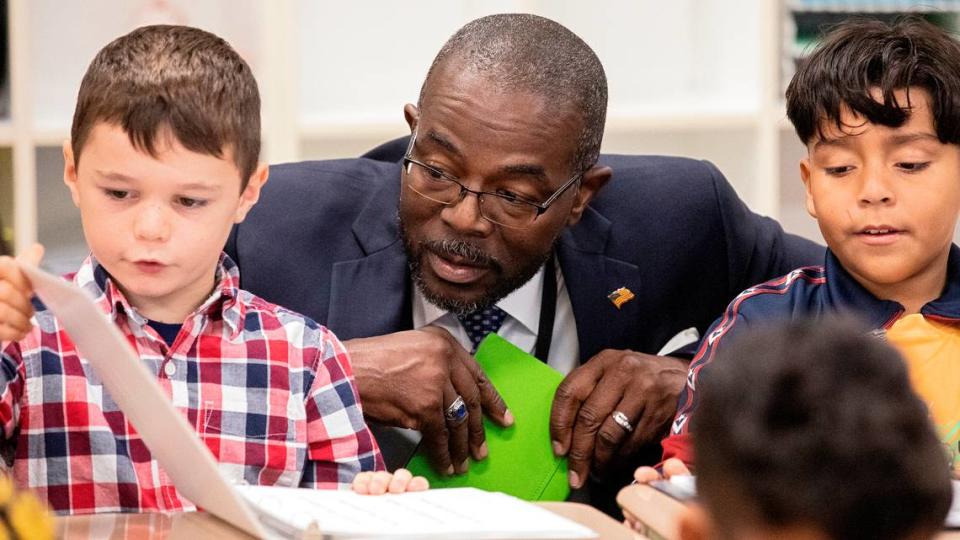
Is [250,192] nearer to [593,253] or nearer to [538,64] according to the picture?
[538,64]

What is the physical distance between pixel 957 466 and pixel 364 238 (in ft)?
2.90

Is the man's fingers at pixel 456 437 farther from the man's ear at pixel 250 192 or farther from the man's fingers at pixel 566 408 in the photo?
the man's ear at pixel 250 192

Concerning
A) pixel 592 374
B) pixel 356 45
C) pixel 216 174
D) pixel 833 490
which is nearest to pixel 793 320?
pixel 833 490

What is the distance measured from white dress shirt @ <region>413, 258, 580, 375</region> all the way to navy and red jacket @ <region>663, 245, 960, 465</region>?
1.06 feet

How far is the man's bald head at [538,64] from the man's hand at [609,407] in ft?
0.95

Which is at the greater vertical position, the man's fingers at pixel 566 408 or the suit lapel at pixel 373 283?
the suit lapel at pixel 373 283

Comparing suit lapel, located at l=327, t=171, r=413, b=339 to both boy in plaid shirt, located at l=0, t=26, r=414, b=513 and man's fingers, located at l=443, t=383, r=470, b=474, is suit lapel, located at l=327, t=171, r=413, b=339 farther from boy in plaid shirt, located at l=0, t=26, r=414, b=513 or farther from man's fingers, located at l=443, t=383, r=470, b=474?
boy in plaid shirt, located at l=0, t=26, r=414, b=513

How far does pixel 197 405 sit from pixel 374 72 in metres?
1.92

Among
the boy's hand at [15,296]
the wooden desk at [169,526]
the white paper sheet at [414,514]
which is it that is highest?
the boy's hand at [15,296]

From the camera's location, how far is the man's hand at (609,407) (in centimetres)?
164

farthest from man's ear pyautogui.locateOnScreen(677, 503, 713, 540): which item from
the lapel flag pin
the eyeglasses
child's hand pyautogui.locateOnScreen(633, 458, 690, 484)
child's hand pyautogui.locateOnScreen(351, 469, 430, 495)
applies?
the lapel flag pin

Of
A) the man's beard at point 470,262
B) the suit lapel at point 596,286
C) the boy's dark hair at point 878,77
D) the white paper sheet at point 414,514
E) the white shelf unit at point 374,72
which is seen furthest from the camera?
the white shelf unit at point 374,72

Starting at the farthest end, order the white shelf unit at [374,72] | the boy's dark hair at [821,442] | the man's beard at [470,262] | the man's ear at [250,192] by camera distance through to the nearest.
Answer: the white shelf unit at [374,72] → the man's beard at [470,262] → the man's ear at [250,192] → the boy's dark hair at [821,442]

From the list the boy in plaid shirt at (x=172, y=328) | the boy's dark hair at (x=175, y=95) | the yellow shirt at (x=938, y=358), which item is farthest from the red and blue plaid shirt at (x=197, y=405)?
the yellow shirt at (x=938, y=358)
